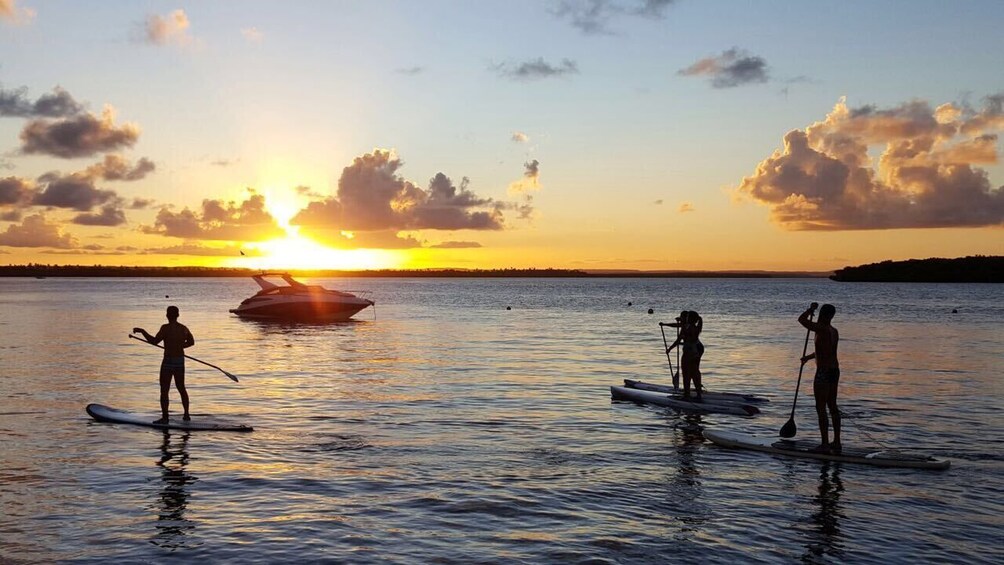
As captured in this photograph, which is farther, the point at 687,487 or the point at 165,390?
the point at 165,390

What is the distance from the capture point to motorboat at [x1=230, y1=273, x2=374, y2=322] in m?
59.5

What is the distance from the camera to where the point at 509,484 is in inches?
505

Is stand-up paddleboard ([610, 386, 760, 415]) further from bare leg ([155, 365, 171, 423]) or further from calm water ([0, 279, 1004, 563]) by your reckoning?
bare leg ([155, 365, 171, 423])

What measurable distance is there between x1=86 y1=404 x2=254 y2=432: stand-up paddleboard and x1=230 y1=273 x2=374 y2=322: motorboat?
40762mm

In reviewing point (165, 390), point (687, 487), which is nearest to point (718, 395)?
point (687, 487)

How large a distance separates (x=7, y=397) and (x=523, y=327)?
3986cm

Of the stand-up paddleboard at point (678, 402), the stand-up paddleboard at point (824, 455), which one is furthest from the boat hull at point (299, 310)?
the stand-up paddleboard at point (824, 455)

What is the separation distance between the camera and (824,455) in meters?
14.7

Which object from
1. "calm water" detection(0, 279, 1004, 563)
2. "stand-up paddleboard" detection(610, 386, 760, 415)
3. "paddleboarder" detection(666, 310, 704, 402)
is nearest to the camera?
"calm water" detection(0, 279, 1004, 563)

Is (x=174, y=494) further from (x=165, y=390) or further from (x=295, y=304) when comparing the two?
(x=295, y=304)

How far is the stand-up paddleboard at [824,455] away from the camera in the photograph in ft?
46.6

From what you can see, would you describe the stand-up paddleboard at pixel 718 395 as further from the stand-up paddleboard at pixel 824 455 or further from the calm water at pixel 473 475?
the stand-up paddleboard at pixel 824 455

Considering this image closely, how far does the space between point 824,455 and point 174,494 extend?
11101mm

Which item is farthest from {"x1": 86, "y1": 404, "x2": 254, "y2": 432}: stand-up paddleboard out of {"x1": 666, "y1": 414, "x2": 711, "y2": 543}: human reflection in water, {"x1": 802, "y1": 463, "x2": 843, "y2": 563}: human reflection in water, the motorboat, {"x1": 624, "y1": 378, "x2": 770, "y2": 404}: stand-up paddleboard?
the motorboat
